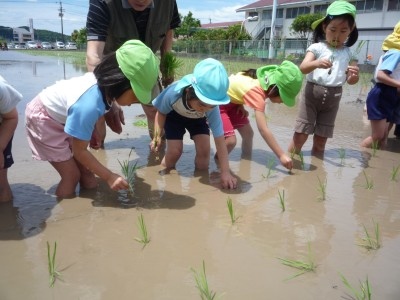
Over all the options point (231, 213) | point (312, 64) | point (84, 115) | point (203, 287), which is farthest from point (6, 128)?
point (312, 64)

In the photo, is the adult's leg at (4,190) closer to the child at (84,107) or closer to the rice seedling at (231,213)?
the child at (84,107)

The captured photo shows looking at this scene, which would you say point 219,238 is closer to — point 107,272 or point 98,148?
point 107,272

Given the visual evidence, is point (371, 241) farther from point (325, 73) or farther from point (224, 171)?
point (325, 73)

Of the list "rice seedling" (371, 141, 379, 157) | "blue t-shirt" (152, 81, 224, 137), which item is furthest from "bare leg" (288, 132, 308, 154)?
"blue t-shirt" (152, 81, 224, 137)

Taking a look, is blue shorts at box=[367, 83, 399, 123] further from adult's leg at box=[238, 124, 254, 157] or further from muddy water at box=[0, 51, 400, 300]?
adult's leg at box=[238, 124, 254, 157]

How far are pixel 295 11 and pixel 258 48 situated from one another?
8.80 meters

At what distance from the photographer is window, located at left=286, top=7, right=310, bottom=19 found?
31.7 metres

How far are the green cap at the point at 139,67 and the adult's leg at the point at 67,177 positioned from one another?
0.79m

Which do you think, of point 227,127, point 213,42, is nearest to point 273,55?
point 213,42

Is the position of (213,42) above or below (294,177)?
above

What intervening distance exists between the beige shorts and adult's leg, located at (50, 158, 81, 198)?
2043 millimetres

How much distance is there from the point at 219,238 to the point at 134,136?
239 cm

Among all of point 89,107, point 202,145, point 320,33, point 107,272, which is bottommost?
point 107,272

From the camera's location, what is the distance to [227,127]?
326 cm
